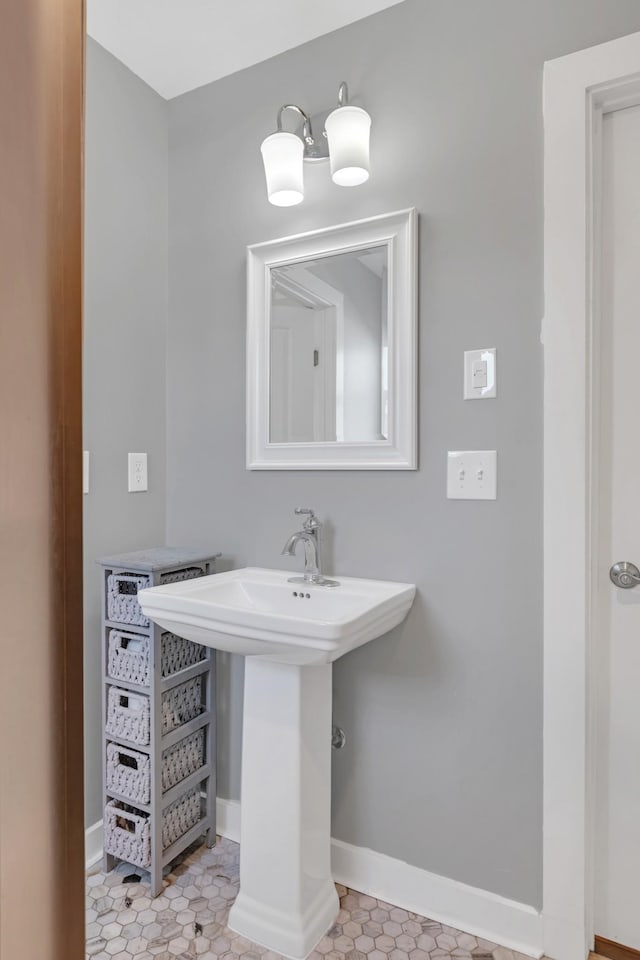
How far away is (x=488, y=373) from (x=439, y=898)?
4.44 ft

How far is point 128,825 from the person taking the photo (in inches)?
61.4

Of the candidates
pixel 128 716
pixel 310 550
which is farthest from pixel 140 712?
pixel 310 550

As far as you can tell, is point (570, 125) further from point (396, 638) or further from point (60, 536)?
point (60, 536)

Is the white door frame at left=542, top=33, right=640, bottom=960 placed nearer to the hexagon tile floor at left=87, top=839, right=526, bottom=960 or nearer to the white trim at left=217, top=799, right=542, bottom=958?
the white trim at left=217, top=799, right=542, bottom=958

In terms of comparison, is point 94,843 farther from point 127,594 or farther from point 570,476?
point 570,476

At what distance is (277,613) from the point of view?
4.36 ft

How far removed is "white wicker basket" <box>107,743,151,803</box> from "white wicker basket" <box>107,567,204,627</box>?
0.37 meters

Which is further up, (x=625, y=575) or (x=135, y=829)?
(x=625, y=575)

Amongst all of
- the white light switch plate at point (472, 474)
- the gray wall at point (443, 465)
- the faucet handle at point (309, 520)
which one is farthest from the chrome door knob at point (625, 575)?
the faucet handle at point (309, 520)

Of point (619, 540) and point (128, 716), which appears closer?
point (619, 540)

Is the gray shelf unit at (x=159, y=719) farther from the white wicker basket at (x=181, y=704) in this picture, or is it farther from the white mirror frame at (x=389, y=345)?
the white mirror frame at (x=389, y=345)

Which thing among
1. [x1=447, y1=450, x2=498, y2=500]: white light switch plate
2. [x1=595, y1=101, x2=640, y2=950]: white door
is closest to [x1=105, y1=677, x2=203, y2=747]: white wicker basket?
[x1=447, y1=450, x2=498, y2=500]: white light switch plate

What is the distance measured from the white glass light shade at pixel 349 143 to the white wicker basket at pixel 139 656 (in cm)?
135

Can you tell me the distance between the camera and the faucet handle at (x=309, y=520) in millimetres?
1579
